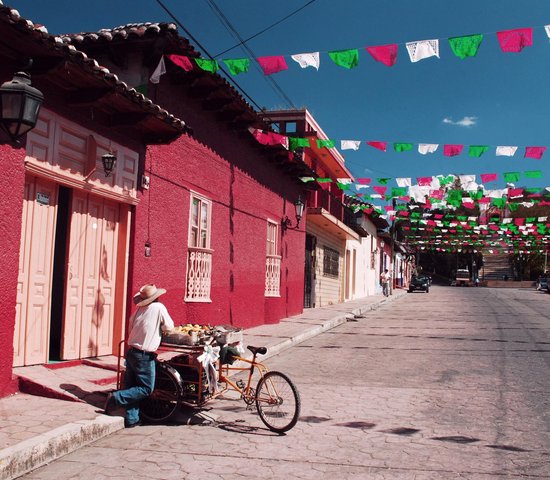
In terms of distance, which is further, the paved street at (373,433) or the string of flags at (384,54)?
the string of flags at (384,54)

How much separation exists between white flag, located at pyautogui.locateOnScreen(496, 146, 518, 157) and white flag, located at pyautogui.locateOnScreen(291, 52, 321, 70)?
6.69 m

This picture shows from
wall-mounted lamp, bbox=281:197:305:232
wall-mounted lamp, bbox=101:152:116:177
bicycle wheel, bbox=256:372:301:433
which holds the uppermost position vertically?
wall-mounted lamp, bbox=281:197:305:232

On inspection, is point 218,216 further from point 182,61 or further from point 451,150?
point 451,150

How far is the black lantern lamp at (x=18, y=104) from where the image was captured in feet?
18.6

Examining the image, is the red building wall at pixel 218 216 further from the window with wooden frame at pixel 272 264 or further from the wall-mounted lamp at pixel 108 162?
the wall-mounted lamp at pixel 108 162

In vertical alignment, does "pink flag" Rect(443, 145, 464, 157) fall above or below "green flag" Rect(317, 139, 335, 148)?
below

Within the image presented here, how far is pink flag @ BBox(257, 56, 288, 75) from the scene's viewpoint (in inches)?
351

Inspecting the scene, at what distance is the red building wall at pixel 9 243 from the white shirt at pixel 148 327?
1372 millimetres

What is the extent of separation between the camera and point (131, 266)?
9.16 metres

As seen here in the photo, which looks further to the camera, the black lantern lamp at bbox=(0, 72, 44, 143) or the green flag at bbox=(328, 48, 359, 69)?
the green flag at bbox=(328, 48, 359, 69)

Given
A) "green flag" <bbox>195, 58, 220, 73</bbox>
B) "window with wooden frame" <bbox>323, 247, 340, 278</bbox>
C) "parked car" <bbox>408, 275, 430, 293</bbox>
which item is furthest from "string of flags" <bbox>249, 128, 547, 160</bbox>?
"parked car" <bbox>408, 275, 430, 293</bbox>

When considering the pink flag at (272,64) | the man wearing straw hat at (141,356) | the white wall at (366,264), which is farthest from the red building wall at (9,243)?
the white wall at (366,264)

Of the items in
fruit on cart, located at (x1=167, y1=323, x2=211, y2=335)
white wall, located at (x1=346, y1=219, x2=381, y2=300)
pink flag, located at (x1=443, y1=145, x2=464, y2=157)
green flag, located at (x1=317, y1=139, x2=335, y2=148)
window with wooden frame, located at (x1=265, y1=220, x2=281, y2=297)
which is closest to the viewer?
fruit on cart, located at (x1=167, y1=323, x2=211, y2=335)

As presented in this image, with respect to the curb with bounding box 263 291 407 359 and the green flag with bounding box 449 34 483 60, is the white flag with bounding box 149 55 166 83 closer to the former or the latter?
the green flag with bounding box 449 34 483 60
